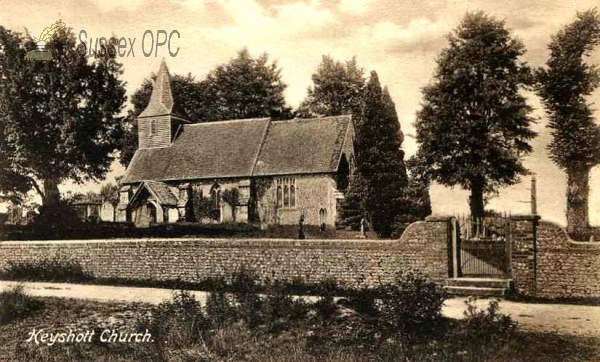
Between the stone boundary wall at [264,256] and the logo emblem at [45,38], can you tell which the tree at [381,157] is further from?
the logo emblem at [45,38]

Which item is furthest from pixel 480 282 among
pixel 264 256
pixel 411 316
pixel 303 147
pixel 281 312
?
pixel 303 147

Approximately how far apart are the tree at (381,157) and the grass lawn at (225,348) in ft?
47.2

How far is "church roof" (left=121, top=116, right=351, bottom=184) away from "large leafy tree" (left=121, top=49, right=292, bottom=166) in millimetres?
2478

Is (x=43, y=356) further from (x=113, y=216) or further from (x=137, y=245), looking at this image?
(x=113, y=216)

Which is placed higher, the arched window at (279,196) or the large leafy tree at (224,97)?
the large leafy tree at (224,97)

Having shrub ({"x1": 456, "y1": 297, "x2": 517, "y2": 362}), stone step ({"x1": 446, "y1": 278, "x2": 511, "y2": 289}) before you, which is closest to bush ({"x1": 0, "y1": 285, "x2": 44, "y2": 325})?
shrub ({"x1": 456, "y1": 297, "x2": 517, "y2": 362})

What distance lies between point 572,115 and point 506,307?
4.86 m

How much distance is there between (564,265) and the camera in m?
10.8

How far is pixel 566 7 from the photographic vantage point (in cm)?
920

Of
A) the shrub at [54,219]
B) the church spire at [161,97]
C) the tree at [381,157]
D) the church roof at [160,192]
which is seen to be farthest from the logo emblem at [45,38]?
the church spire at [161,97]

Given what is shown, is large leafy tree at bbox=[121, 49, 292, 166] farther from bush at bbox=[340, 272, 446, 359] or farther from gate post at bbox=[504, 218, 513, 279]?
bush at bbox=[340, 272, 446, 359]

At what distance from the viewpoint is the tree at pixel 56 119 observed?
18938 mm

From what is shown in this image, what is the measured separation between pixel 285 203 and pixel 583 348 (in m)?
22.9

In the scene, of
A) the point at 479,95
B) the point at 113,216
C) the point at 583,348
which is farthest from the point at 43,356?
the point at 113,216
